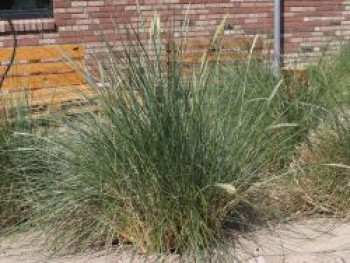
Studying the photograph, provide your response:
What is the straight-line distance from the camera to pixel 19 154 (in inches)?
190

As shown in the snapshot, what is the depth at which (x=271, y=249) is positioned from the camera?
4.18 metres

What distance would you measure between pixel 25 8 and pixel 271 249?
8.29 m

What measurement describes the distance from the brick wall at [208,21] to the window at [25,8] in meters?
1.74

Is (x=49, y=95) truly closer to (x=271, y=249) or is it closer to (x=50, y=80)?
(x=50, y=80)

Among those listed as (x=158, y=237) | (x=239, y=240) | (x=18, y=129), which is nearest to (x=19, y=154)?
(x=18, y=129)

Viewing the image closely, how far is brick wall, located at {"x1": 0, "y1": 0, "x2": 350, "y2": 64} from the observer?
8.77m

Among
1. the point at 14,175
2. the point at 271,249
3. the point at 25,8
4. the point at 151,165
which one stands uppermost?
the point at 25,8

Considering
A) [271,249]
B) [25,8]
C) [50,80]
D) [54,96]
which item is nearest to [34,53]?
[50,80]

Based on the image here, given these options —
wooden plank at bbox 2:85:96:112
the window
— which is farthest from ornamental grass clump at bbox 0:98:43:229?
the window

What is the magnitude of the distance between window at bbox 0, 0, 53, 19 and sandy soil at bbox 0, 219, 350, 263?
6.83 m

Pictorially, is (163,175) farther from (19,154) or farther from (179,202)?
(19,154)

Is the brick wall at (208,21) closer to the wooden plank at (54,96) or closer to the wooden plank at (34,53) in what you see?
the wooden plank at (34,53)

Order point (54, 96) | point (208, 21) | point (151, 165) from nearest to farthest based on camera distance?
point (151, 165), point (54, 96), point (208, 21)

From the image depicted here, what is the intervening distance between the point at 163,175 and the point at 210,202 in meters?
0.32
